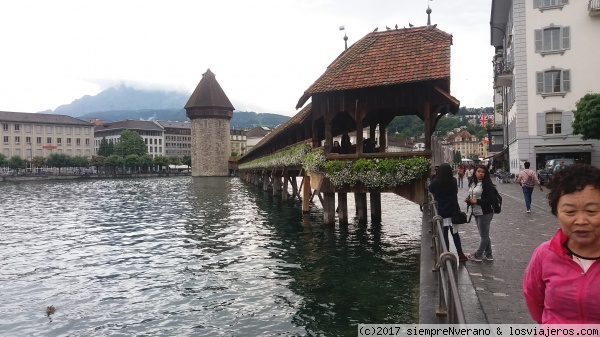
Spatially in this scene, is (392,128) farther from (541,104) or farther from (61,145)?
(541,104)

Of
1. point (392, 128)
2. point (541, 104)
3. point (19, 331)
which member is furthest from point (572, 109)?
point (392, 128)

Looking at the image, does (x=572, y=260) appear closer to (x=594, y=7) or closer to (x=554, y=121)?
(x=554, y=121)

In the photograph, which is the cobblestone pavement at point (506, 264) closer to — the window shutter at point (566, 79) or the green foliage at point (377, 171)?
the green foliage at point (377, 171)

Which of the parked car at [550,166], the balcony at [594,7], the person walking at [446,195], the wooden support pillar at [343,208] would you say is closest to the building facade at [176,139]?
the balcony at [594,7]

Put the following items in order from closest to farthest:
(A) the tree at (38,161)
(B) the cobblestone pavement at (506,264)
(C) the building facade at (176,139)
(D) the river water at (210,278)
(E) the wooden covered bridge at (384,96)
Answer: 1. (B) the cobblestone pavement at (506,264)
2. (D) the river water at (210,278)
3. (E) the wooden covered bridge at (384,96)
4. (A) the tree at (38,161)
5. (C) the building facade at (176,139)

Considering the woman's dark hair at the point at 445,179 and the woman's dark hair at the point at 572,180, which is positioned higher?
the woman's dark hair at the point at 572,180

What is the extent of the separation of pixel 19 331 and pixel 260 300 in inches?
150

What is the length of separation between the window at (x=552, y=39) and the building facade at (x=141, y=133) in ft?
399

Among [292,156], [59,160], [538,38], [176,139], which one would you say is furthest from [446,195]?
[176,139]

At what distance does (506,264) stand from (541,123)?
27.3 m

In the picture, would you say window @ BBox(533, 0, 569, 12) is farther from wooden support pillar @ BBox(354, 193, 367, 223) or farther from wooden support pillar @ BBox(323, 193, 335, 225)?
wooden support pillar @ BBox(323, 193, 335, 225)

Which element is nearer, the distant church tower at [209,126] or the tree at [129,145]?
the distant church tower at [209,126]

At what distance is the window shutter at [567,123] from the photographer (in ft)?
101

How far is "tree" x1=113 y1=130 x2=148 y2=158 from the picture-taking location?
120 m
